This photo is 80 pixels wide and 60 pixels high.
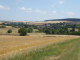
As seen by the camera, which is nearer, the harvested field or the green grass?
the green grass

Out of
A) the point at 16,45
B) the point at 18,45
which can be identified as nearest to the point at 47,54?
the point at 18,45

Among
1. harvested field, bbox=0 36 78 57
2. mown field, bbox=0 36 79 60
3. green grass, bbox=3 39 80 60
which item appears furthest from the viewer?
harvested field, bbox=0 36 78 57

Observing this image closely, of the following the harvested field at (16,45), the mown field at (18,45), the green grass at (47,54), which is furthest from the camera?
the harvested field at (16,45)

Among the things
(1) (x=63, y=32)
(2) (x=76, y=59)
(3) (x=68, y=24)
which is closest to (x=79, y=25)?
(3) (x=68, y=24)

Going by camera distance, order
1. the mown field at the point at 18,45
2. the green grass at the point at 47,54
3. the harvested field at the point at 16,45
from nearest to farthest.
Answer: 1. the green grass at the point at 47,54
2. the mown field at the point at 18,45
3. the harvested field at the point at 16,45

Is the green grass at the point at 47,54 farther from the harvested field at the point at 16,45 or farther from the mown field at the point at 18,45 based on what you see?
the harvested field at the point at 16,45

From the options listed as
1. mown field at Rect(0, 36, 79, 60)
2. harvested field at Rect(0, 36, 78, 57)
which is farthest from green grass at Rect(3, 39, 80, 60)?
harvested field at Rect(0, 36, 78, 57)

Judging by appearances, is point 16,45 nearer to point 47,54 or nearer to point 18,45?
point 18,45

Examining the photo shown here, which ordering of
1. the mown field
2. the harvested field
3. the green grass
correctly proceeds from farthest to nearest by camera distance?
the harvested field
the mown field
the green grass

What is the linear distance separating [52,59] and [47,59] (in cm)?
53

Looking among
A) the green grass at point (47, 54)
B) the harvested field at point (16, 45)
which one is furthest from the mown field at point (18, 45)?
the green grass at point (47, 54)

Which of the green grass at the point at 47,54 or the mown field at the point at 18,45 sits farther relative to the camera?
the mown field at the point at 18,45

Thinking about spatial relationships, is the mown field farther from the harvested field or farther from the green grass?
the green grass

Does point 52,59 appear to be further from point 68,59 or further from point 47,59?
point 68,59
